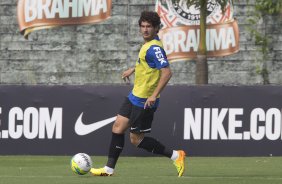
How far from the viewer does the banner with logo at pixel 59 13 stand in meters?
25.3

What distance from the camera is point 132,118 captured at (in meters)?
12.7

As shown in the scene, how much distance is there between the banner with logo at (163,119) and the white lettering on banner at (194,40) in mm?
7449

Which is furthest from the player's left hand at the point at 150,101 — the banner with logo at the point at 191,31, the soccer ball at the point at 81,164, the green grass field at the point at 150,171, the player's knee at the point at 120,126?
the banner with logo at the point at 191,31

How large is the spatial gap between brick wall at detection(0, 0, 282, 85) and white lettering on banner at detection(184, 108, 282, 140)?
7.20 meters

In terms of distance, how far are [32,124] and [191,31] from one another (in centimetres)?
851

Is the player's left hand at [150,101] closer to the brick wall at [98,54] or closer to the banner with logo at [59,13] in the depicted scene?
the brick wall at [98,54]

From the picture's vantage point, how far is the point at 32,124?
1781 centimetres

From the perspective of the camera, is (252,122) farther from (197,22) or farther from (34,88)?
(197,22)

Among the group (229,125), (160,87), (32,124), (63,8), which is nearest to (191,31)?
(63,8)

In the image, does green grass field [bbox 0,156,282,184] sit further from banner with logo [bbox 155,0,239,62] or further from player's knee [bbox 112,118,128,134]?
banner with logo [bbox 155,0,239,62]

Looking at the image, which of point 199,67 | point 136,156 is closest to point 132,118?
point 136,156

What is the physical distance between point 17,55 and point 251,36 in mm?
5774

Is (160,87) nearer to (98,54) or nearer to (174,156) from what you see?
(174,156)

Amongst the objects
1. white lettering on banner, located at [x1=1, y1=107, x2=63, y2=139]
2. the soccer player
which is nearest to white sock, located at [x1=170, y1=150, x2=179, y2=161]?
the soccer player
